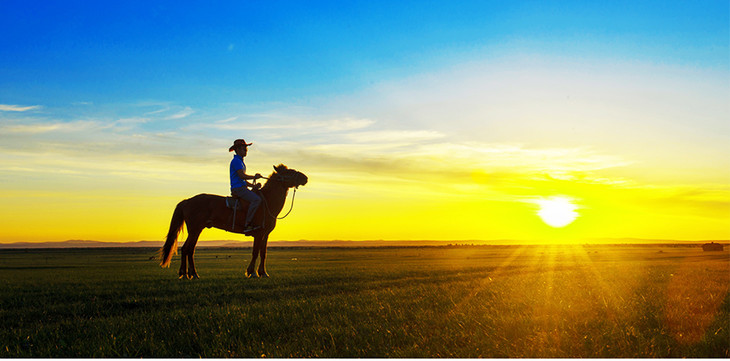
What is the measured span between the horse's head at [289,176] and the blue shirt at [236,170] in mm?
1292

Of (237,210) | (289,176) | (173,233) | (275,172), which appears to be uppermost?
(275,172)

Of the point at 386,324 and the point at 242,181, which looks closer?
the point at 386,324

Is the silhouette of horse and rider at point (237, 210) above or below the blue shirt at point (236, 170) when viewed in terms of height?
below

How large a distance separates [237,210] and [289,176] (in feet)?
6.84

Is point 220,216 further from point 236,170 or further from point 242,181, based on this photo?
point 236,170

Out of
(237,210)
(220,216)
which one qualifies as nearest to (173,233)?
(220,216)

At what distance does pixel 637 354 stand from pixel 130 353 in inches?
229

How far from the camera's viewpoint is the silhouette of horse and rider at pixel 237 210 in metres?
16.1

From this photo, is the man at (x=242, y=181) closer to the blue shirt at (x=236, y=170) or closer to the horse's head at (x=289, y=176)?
the blue shirt at (x=236, y=170)

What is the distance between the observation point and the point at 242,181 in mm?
16141

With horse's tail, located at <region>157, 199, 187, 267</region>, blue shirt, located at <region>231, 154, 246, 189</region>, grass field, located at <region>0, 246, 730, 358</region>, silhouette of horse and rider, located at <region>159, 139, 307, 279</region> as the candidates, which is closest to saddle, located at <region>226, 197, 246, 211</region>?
silhouette of horse and rider, located at <region>159, 139, 307, 279</region>

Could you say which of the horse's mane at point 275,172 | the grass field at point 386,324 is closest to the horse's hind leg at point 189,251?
the horse's mane at point 275,172

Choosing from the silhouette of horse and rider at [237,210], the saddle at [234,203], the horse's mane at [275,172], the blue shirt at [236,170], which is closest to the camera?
the blue shirt at [236,170]

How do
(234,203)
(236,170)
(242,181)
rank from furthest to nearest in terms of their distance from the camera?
(234,203)
(242,181)
(236,170)
